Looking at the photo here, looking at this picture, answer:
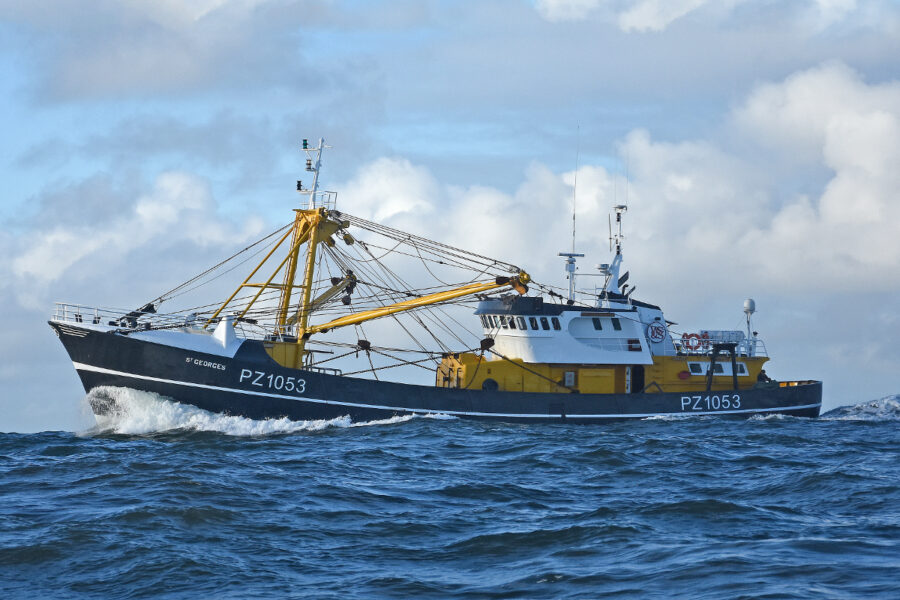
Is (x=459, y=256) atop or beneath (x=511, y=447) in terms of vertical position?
atop

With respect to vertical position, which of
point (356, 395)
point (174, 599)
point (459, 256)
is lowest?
point (174, 599)

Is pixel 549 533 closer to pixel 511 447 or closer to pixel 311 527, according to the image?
pixel 311 527

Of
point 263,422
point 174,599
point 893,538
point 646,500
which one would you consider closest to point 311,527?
point 174,599

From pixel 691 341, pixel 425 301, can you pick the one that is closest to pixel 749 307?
pixel 691 341

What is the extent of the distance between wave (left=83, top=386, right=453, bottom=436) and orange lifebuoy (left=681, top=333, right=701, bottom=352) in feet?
52.0

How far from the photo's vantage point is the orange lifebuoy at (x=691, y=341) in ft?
130

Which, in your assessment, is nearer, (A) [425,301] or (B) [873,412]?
(A) [425,301]

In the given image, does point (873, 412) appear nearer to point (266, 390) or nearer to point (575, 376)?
point (575, 376)

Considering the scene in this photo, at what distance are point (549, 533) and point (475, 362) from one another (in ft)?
70.1

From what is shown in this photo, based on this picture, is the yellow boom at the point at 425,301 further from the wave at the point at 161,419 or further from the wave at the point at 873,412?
the wave at the point at 873,412

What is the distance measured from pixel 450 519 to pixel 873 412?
3372 cm

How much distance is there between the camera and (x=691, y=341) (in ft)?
131

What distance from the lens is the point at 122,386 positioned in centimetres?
3183

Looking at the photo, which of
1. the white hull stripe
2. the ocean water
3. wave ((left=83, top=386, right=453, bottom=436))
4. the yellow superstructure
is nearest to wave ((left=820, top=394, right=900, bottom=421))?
the white hull stripe
